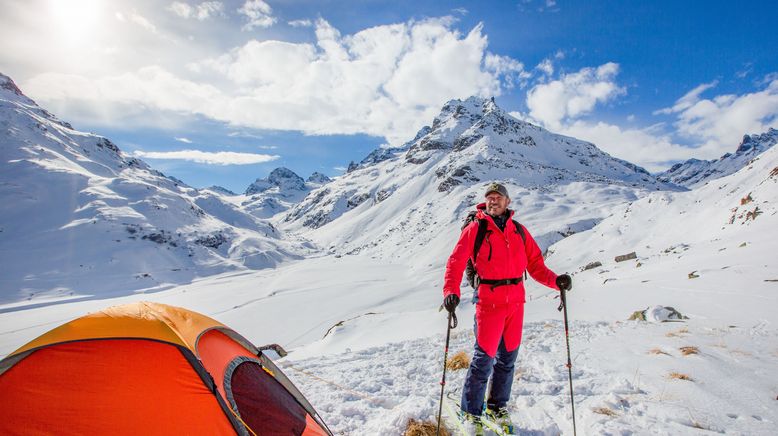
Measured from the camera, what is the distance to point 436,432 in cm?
→ 420

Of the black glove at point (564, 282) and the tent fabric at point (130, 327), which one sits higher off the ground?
the black glove at point (564, 282)

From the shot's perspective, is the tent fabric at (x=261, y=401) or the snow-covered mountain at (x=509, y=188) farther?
the snow-covered mountain at (x=509, y=188)

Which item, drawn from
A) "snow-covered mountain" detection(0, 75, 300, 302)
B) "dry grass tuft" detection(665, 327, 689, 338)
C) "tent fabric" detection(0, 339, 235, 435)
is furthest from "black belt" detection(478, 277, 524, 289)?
"snow-covered mountain" detection(0, 75, 300, 302)

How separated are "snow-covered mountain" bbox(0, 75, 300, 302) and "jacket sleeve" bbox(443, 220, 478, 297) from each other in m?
113

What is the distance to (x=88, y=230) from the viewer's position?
119375mm

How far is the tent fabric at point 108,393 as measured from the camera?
308 cm

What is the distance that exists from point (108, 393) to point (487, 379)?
408 centimetres

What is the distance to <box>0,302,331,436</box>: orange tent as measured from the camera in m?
3.13

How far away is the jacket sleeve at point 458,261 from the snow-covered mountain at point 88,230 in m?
113

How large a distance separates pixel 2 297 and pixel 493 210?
120 m

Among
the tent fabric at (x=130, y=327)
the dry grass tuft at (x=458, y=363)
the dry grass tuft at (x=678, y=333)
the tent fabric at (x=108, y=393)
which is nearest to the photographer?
the tent fabric at (x=108, y=393)

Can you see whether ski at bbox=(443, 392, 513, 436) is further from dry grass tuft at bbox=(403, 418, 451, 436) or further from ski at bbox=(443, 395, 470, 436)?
dry grass tuft at bbox=(403, 418, 451, 436)

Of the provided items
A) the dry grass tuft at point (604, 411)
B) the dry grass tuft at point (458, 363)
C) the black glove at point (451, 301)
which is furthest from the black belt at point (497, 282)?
the dry grass tuft at point (458, 363)

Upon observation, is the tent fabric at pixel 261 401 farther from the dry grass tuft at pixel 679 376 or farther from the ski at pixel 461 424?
the dry grass tuft at pixel 679 376
